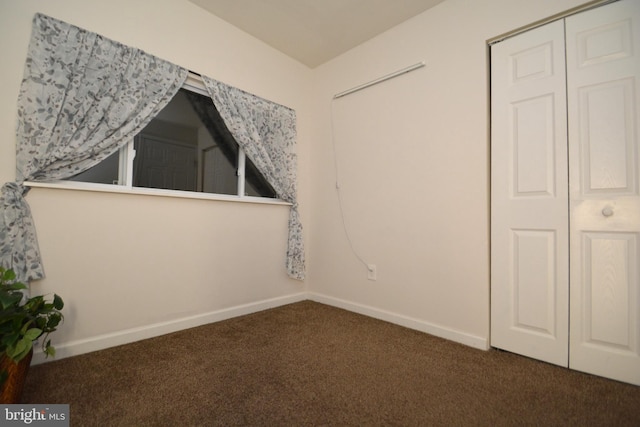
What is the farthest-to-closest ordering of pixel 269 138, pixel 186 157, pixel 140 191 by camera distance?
pixel 269 138 < pixel 186 157 < pixel 140 191

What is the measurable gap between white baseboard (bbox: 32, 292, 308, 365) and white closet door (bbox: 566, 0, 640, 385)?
2276 millimetres

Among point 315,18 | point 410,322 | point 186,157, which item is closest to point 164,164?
point 186,157

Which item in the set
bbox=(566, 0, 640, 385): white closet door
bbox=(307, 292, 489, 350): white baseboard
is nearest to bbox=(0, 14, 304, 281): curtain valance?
bbox=(307, 292, 489, 350): white baseboard

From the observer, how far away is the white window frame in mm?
1748

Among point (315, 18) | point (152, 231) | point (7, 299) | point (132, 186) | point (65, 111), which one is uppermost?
point (315, 18)

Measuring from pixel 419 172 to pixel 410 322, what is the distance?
3.92 feet

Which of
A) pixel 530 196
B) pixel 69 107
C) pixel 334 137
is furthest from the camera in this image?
pixel 334 137

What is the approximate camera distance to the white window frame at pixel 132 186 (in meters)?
1.75

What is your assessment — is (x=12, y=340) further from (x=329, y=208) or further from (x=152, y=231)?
(x=329, y=208)

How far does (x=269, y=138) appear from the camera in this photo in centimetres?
272

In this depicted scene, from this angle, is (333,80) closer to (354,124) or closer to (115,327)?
(354,124)

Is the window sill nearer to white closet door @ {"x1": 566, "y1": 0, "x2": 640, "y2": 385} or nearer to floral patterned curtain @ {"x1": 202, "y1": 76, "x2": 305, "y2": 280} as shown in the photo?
floral patterned curtain @ {"x1": 202, "y1": 76, "x2": 305, "y2": 280}

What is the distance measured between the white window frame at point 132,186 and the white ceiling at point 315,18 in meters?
0.65

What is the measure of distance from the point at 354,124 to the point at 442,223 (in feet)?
4.07
